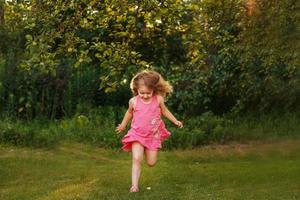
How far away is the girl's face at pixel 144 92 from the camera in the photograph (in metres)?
7.16

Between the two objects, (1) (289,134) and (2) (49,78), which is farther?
(2) (49,78)

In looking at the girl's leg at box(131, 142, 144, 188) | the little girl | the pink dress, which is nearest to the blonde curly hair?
the little girl

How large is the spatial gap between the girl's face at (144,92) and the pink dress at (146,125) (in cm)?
7

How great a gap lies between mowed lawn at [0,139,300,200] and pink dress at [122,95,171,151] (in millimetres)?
600

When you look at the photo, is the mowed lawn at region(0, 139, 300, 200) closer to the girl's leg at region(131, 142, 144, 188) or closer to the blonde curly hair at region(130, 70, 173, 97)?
the girl's leg at region(131, 142, 144, 188)

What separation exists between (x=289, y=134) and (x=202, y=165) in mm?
3237

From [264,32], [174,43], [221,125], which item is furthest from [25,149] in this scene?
[174,43]

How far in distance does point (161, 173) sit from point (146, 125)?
1793 millimetres

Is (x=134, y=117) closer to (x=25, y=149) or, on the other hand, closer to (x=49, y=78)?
(x=25, y=149)

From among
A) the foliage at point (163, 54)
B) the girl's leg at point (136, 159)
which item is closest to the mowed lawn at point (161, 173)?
the girl's leg at point (136, 159)

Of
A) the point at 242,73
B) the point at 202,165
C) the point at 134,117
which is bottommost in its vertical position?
the point at 202,165

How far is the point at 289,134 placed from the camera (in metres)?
12.3

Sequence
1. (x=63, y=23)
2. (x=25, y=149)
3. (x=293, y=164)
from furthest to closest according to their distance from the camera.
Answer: (x=25, y=149) → (x=293, y=164) → (x=63, y=23)

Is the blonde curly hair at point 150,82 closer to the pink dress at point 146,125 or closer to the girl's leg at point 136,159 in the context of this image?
the pink dress at point 146,125
